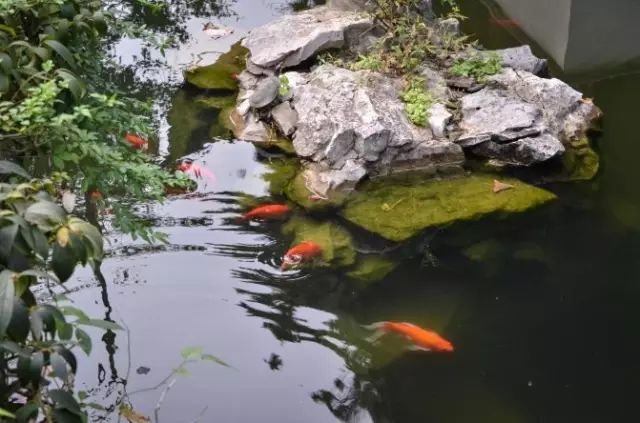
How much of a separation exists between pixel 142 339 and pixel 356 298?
1.14 metres

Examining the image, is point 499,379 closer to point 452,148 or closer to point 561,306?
point 561,306

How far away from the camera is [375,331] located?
11.7 feet

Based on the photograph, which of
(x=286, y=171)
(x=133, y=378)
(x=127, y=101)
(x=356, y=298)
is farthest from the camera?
(x=286, y=171)

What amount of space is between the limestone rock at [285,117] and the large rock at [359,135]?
54 millimetres

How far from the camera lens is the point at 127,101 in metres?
2.70

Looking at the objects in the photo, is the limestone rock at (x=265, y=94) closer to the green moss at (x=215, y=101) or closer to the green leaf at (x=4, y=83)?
the green moss at (x=215, y=101)

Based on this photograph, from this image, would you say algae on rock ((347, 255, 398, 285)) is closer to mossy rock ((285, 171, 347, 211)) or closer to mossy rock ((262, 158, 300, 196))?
mossy rock ((285, 171, 347, 211))

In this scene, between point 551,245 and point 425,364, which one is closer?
point 425,364

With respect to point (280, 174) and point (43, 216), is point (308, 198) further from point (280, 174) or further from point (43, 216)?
point (43, 216)

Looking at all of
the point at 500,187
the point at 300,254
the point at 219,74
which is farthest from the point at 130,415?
the point at 219,74

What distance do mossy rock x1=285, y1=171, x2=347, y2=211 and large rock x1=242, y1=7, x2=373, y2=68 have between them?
135cm

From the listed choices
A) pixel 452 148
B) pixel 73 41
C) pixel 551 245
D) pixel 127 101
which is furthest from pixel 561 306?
pixel 73 41

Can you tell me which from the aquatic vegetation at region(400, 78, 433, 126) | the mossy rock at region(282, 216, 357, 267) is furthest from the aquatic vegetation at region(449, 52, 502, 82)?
the mossy rock at region(282, 216, 357, 267)

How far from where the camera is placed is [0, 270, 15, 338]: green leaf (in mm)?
1266
